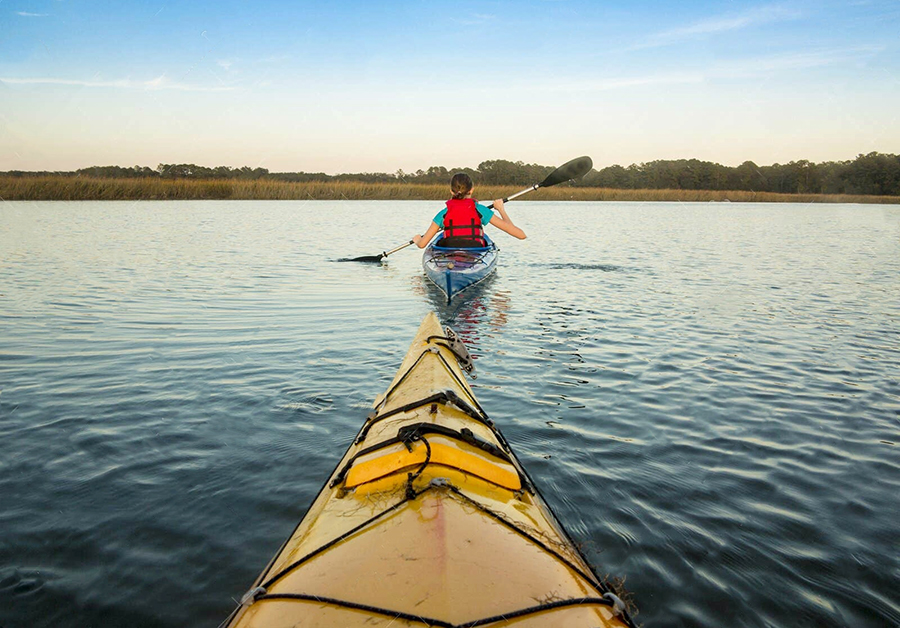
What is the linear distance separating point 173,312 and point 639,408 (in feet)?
21.2

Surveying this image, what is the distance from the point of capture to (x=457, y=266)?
9891 mm

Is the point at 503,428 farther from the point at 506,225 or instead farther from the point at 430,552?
the point at 506,225

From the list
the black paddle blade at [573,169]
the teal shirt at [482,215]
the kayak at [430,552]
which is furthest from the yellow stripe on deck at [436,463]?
the black paddle blade at [573,169]

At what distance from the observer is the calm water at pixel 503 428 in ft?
9.46

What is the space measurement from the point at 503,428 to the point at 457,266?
5528mm

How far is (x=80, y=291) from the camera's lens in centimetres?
959

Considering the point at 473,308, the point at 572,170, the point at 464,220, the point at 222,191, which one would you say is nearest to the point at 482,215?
the point at 464,220

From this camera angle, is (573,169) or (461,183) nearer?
(461,183)

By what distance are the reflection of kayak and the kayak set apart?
21.5 ft

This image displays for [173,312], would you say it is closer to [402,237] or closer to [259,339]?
[259,339]

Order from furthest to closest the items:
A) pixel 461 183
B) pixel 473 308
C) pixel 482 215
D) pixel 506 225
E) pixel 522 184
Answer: pixel 522 184 → pixel 482 215 → pixel 473 308 → pixel 461 183 → pixel 506 225

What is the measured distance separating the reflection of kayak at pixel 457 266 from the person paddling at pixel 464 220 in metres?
0.17

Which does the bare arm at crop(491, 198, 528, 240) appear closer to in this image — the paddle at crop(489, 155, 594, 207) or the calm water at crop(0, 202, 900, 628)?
the calm water at crop(0, 202, 900, 628)

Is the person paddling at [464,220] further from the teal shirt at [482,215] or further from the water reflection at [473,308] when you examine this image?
the water reflection at [473,308]
